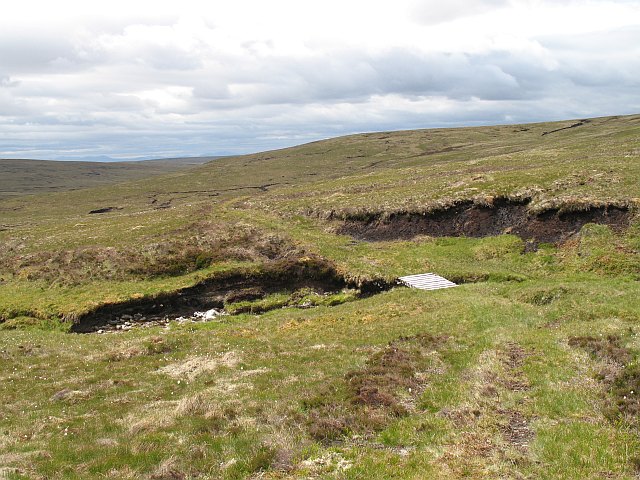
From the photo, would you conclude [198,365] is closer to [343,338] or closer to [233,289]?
[343,338]

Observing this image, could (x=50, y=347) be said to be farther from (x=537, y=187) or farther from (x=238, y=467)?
(x=537, y=187)

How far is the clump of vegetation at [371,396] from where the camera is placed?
15156 mm

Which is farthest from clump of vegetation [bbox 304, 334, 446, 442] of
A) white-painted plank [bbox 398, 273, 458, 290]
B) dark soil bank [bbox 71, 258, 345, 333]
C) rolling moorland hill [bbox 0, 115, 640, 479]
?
dark soil bank [bbox 71, 258, 345, 333]

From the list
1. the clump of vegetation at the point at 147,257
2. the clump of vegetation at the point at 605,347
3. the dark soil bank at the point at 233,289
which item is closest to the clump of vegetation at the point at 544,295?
the clump of vegetation at the point at 605,347

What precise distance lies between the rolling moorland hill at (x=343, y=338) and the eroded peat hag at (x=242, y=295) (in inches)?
7.6

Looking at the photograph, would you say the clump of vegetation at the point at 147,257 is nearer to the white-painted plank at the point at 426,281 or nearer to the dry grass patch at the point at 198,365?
the white-painted plank at the point at 426,281

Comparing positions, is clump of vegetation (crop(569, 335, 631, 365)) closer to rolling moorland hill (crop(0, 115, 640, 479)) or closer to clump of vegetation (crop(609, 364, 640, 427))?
rolling moorland hill (crop(0, 115, 640, 479))

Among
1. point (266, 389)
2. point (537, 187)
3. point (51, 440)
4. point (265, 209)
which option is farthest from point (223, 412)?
point (265, 209)

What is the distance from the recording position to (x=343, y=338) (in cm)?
2761

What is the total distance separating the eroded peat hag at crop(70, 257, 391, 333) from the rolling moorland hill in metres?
0.19

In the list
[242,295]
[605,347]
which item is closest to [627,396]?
[605,347]

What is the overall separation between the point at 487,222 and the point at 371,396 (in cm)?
3790

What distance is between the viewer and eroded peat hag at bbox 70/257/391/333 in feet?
128

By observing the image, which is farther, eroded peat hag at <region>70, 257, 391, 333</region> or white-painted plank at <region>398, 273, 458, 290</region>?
eroded peat hag at <region>70, 257, 391, 333</region>
